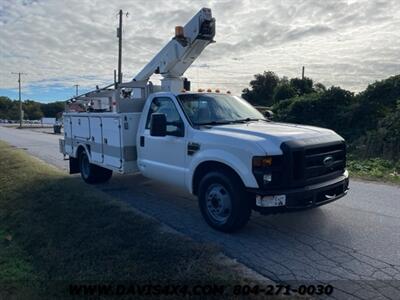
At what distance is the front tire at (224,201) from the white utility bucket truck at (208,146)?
0.5 inches

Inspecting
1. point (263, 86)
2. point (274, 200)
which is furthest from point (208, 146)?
point (263, 86)

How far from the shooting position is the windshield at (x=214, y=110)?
20.8 feet

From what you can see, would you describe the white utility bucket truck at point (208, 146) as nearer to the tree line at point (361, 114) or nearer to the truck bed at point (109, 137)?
the truck bed at point (109, 137)

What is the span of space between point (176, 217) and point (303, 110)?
1718 cm

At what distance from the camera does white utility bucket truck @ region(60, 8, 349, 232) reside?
5.05m

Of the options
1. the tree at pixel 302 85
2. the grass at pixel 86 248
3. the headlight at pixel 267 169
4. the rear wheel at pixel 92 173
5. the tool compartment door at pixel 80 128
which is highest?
the tree at pixel 302 85

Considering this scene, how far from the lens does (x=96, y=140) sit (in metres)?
8.66

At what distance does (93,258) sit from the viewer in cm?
495

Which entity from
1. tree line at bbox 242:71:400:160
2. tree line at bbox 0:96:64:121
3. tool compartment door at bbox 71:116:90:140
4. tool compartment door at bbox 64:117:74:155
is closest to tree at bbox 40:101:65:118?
tree line at bbox 0:96:64:121

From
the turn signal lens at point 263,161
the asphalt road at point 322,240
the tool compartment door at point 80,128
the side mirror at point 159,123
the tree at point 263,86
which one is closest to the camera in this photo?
the asphalt road at point 322,240

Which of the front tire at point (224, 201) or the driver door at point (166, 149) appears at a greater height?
the driver door at point (166, 149)

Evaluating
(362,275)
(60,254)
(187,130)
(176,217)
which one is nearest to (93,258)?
(60,254)

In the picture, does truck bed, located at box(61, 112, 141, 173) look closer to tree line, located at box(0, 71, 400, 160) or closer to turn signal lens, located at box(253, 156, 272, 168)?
turn signal lens, located at box(253, 156, 272, 168)

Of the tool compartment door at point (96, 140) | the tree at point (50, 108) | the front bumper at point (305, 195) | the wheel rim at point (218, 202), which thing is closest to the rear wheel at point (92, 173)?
the tool compartment door at point (96, 140)
